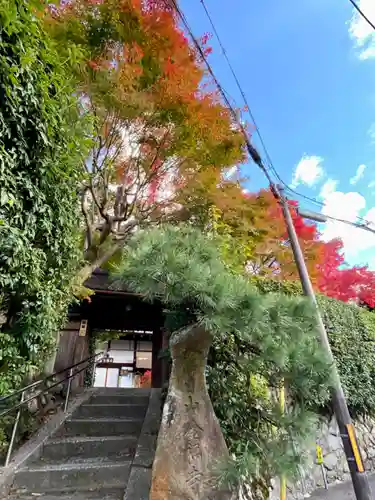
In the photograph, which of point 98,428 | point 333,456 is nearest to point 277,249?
point 333,456

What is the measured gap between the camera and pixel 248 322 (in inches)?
88.0

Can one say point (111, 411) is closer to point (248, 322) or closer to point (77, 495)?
point (77, 495)

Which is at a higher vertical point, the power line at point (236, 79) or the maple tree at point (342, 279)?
the power line at point (236, 79)

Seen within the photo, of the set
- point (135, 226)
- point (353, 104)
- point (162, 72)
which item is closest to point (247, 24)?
point (162, 72)

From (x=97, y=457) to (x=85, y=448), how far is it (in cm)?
21

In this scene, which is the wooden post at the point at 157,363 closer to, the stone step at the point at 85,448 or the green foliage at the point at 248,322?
the stone step at the point at 85,448

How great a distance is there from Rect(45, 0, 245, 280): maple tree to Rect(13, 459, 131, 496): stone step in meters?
2.69

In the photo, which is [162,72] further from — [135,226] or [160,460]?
[160,460]

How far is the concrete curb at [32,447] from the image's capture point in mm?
2984

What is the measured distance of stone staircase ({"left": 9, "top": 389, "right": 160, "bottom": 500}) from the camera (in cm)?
292

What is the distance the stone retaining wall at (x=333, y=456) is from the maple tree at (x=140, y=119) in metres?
5.15

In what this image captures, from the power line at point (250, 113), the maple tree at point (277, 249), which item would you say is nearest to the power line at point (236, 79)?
the power line at point (250, 113)

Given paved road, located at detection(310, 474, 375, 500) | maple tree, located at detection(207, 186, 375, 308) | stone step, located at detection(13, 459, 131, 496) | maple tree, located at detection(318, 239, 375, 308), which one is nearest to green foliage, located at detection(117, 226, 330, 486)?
stone step, located at detection(13, 459, 131, 496)

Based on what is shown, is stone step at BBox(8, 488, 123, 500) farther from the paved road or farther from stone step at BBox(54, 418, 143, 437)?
the paved road
